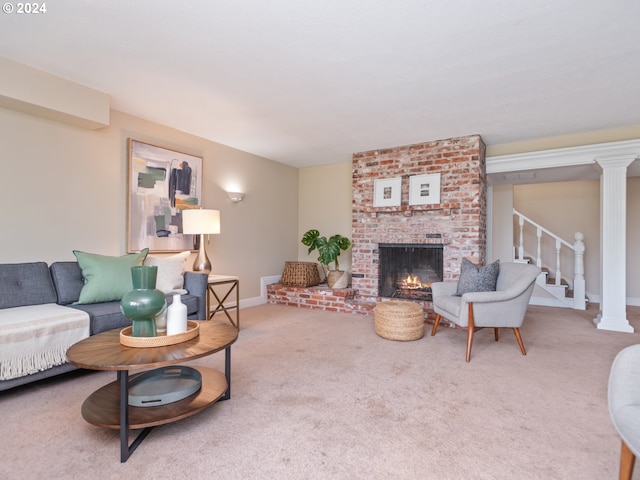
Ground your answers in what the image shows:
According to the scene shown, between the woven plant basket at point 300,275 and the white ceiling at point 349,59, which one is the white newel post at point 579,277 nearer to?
the white ceiling at point 349,59

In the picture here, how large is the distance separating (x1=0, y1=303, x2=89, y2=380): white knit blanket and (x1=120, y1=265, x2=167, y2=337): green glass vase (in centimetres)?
61

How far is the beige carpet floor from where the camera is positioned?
4.87 ft

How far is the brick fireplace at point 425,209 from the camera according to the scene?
4266 mm

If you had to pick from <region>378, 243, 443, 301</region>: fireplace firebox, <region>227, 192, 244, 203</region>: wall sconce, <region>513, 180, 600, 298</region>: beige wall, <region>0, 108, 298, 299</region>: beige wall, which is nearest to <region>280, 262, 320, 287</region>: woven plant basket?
<region>0, 108, 298, 299</region>: beige wall

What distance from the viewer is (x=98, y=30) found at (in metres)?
2.16

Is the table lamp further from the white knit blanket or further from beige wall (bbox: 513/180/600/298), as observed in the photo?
beige wall (bbox: 513/180/600/298)

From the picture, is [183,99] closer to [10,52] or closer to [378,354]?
[10,52]

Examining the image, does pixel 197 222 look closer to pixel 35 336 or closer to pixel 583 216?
pixel 35 336

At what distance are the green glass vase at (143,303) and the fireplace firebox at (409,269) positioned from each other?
11.6 ft

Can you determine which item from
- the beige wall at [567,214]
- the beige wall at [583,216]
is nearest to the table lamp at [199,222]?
the beige wall at [567,214]

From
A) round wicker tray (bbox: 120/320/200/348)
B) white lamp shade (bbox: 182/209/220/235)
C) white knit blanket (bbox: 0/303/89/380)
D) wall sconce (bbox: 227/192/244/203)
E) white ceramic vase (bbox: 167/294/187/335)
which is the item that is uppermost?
wall sconce (bbox: 227/192/244/203)

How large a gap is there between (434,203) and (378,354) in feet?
7.50

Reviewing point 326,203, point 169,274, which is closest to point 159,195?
point 169,274

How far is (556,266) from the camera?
5793 millimetres
